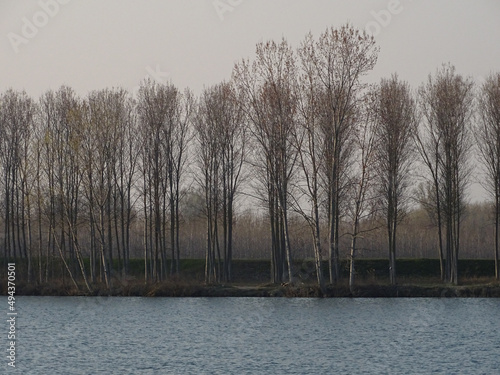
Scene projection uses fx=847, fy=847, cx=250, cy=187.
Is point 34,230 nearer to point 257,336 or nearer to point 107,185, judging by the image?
point 107,185

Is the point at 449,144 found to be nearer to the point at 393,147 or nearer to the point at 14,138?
the point at 393,147

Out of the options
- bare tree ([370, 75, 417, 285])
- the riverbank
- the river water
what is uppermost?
bare tree ([370, 75, 417, 285])

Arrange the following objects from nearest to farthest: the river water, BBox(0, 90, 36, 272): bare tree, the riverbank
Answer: the river water < the riverbank < BBox(0, 90, 36, 272): bare tree

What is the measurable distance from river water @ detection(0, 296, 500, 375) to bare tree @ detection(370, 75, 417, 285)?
6.38 meters

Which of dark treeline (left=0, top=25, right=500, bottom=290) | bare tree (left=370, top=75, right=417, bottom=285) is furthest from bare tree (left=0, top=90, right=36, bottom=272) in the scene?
bare tree (left=370, top=75, right=417, bottom=285)

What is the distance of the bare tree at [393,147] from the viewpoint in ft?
144

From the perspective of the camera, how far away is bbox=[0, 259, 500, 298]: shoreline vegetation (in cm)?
4091

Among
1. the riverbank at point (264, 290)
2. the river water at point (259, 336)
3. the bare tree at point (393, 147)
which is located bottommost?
the river water at point (259, 336)

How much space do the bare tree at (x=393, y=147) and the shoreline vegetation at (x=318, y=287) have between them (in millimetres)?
3030

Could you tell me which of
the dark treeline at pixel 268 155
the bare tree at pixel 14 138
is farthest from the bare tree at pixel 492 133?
the bare tree at pixel 14 138

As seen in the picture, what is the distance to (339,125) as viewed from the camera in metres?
40.6

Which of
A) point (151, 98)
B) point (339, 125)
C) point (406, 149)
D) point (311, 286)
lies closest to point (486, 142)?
point (406, 149)

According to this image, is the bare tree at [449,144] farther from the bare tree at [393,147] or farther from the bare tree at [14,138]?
the bare tree at [14,138]

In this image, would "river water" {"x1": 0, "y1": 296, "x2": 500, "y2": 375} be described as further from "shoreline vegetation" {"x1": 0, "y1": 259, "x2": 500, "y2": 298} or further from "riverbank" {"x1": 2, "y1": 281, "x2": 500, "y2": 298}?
"shoreline vegetation" {"x1": 0, "y1": 259, "x2": 500, "y2": 298}
